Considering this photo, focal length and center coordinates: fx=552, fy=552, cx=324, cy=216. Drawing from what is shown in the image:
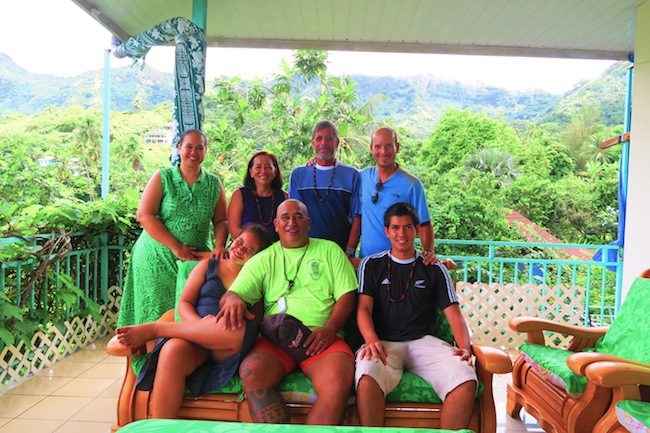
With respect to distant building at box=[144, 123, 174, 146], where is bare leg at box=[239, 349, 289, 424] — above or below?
below

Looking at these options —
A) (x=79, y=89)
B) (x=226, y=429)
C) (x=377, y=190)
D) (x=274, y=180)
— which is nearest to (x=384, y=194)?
(x=377, y=190)

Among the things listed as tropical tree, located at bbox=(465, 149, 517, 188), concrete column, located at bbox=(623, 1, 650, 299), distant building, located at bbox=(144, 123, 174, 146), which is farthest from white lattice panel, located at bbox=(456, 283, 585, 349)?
distant building, located at bbox=(144, 123, 174, 146)

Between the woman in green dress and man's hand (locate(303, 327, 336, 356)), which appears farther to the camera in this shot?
the woman in green dress

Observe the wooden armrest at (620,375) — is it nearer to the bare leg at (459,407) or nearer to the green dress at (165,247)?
the bare leg at (459,407)

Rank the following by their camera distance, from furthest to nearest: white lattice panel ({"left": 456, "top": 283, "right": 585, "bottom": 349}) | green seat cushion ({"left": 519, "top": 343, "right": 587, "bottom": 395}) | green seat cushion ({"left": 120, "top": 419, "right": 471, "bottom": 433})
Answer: white lattice panel ({"left": 456, "top": 283, "right": 585, "bottom": 349}) < green seat cushion ({"left": 519, "top": 343, "right": 587, "bottom": 395}) < green seat cushion ({"left": 120, "top": 419, "right": 471, "bottom": 433})

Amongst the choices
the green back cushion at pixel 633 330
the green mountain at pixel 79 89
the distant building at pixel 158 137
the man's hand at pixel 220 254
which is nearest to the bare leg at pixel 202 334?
the man's hand at pixel 220 254

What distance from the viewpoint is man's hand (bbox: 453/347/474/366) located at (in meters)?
2.33

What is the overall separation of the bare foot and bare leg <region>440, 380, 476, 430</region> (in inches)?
50.0

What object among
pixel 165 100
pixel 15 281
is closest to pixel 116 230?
pixel 15 281

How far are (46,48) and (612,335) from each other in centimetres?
2541

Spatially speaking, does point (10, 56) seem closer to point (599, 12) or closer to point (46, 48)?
point (46, 48)

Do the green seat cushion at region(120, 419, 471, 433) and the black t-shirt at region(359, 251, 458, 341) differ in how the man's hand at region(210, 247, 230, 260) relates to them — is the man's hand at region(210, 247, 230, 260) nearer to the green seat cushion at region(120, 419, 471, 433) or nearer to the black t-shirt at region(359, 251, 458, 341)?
the black t-shirt at region(359, 251, 458, 341)

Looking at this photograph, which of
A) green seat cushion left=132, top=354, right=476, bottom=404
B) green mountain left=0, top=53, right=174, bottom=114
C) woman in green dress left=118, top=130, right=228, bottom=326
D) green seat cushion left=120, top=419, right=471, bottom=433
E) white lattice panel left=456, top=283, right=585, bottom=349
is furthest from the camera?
green mountain left=0, top=53, right=174, bottom=114

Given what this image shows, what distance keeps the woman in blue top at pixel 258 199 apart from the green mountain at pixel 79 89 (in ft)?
60.5
